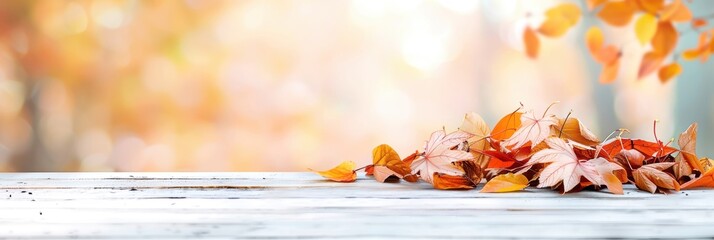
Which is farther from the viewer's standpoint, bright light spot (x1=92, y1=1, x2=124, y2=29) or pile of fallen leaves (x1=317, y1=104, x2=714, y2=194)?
bright light spot (x1=92, y1=1, x2=124, y2=29)

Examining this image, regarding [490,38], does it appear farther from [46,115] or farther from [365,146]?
[46,115]

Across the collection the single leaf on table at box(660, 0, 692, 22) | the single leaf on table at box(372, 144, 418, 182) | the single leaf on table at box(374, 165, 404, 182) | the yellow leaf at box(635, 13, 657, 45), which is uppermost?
the single leaf on table at box(660, 0, 692, 22)

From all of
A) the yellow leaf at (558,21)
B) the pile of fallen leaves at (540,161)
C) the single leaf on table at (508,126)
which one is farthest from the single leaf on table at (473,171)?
the yellow leaf at (558,21)

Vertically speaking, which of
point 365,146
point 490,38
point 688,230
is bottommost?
point 365,146

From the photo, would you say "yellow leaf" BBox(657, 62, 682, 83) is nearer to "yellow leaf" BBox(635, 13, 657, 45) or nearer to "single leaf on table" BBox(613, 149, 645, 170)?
"yellow leaf" BBox(635, 13, 657, 45)

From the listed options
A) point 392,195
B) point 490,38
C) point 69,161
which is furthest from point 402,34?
point 392,195

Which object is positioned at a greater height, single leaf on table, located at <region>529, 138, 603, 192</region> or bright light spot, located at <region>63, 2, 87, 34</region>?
bright light spot, located at <region>63, 2, 87, 34</region>

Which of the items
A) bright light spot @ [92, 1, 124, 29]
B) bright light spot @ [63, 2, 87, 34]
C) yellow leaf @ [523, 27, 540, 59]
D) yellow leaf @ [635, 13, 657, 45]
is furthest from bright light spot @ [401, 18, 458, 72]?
bright light spot @ [63, 2, 87, 34]
